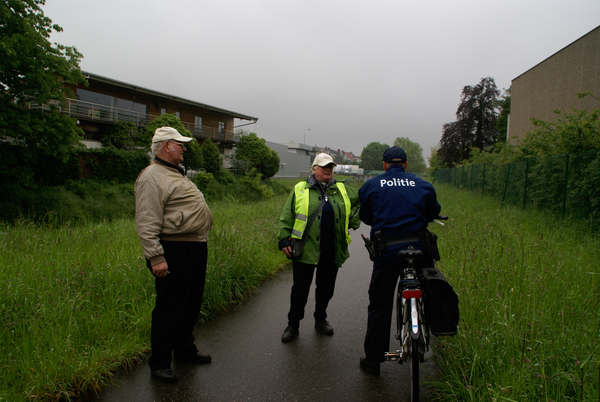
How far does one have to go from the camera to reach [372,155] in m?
149

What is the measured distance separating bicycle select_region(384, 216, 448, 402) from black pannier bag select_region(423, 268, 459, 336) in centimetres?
11

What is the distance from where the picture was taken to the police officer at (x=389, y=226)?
10.1ft

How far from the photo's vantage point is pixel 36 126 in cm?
1850

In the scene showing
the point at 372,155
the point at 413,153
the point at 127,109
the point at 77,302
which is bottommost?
the point at 77,302

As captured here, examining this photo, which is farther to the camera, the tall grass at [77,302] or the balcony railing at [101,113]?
the balcony railing at [101,113]

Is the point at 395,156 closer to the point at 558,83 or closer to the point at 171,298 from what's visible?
the point at 171,298

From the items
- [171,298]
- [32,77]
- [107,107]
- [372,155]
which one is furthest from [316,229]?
[372,155]

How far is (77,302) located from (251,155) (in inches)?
1558

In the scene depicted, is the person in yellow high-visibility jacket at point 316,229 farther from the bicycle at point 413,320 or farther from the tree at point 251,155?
the tree at point 251,155

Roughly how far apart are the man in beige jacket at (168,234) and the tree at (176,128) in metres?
27.6

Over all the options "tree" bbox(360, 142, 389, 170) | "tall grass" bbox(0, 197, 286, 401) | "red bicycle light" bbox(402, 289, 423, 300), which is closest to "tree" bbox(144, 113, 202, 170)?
"tall grass" bbox(0, 197, 286, 401)

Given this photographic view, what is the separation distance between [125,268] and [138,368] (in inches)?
62.7

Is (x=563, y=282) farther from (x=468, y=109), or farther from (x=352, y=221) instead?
(x=468, y=109)

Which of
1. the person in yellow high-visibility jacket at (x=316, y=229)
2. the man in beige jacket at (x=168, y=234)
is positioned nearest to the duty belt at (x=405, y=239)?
the person in yellow high-visibility jacket at (x=316, y=229)
